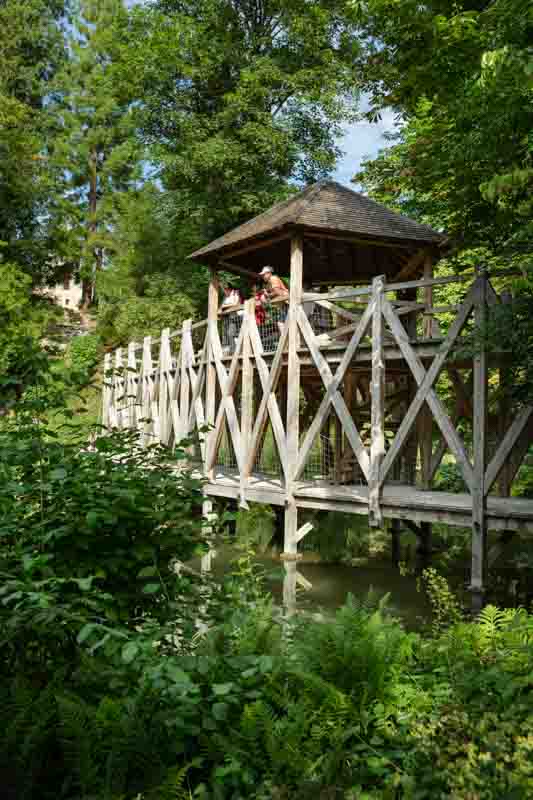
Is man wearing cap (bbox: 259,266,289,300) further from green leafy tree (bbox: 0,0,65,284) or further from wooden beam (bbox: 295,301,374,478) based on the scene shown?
green leafy tree (bbox: 0,0,65,284)

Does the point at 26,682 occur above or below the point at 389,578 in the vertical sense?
above

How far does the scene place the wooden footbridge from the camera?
8375mm

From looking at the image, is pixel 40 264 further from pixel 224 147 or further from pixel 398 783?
pixel 398 783

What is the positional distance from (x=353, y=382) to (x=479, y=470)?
17.1 ft

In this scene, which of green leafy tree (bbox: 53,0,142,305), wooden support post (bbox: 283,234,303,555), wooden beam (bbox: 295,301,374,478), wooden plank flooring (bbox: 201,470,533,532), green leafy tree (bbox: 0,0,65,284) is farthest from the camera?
green leafy tree (bbox: 53,0,142,305)

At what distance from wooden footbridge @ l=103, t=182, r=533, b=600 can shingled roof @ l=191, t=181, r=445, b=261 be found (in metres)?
0.04

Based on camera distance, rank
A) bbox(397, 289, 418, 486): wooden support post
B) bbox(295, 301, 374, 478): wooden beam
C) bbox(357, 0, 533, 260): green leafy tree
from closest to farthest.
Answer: bbox(357, 0, 533, 260): green leafy tree, bbox(295, 301, 374, 478): wooden beam, bbox(397, 289, 418, 486): wooden support post

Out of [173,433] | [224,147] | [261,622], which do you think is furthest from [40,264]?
[261,622]

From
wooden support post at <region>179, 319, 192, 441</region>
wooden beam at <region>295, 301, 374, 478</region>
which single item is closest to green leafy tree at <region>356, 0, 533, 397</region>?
wooden beam at <region>295, 301, 374, 478</region>

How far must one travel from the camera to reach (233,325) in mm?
13945

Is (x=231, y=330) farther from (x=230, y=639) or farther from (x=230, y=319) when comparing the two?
(x=230, y=639)

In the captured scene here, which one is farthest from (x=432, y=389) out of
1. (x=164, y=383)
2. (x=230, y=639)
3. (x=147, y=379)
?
(x=147, y=379)

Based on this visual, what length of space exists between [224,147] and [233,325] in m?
11.5

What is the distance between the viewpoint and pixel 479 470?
8.16m
